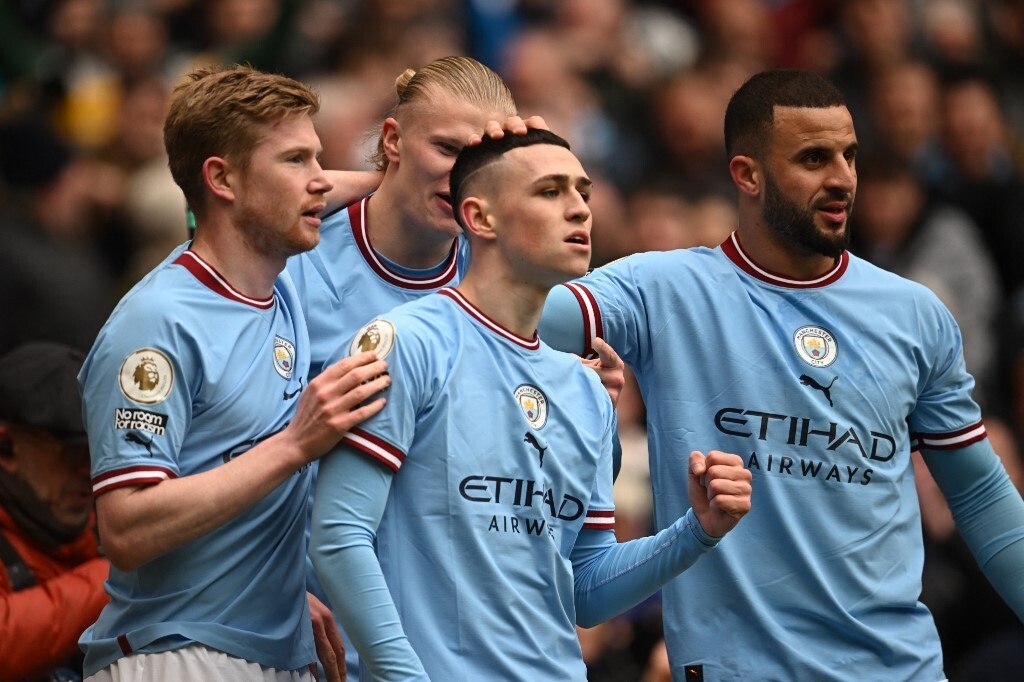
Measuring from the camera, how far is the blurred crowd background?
787cm

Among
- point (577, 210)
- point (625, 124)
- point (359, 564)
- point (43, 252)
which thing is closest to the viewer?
point (359, 564)

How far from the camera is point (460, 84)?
5098mm

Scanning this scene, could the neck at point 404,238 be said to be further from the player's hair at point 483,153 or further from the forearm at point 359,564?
the forearm at point 359,564

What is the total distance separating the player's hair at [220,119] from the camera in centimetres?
443

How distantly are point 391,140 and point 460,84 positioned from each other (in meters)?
0.29

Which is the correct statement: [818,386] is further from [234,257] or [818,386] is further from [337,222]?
[234,257]

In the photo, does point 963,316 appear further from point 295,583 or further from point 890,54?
point 295,583

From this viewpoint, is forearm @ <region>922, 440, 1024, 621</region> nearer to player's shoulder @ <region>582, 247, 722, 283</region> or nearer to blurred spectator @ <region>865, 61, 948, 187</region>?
player's shoulder @ <region>582, 247, 722, 283</region>

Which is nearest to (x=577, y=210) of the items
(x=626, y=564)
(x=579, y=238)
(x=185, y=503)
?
(x=579, y=238)

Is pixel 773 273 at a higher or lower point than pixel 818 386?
higher

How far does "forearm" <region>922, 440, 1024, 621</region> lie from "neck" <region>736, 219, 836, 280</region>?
0.71 m

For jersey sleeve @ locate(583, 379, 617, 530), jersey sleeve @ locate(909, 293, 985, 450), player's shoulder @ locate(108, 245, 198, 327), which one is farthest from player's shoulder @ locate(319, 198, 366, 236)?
jersey sleeve @ locate(909, 293, 985, 450)

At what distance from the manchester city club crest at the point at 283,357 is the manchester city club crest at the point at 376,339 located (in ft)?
1.12

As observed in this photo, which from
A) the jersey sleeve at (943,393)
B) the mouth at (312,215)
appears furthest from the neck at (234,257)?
the jersey sleeve at (943,393)
